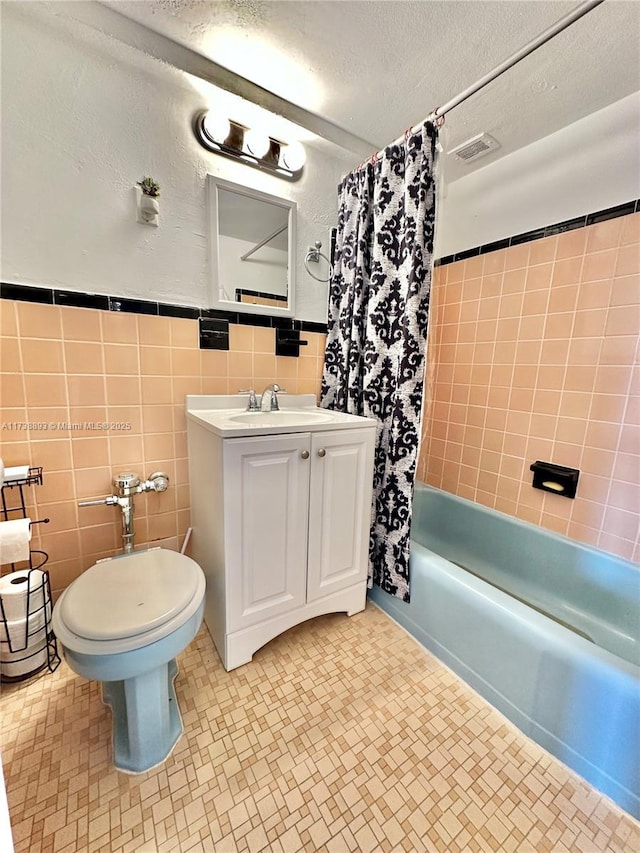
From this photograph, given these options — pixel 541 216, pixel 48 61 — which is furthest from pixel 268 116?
pixel 541 216

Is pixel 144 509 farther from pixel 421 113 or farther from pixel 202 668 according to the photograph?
pixel 421 113

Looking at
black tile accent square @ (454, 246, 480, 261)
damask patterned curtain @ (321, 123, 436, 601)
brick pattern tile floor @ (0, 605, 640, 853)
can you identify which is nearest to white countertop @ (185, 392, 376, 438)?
damask patterned curtain @ (321, 123, 436, 601)

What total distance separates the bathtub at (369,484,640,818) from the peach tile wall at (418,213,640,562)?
0.13 m

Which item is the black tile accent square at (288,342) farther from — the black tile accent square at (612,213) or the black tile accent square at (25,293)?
the black tile accent square at (612,213)

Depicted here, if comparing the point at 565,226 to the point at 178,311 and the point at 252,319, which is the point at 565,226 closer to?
the point at 252,319

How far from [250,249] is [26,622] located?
5.29 ft

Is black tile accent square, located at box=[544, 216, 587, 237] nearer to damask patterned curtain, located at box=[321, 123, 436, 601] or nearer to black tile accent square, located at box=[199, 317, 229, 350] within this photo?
damask patterned curtain, located at box=[321, 123, 436, 601]

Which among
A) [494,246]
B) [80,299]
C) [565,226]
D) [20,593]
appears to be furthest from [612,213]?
[20,593]

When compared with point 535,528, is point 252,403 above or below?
above

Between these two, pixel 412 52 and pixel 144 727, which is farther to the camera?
pixel 412 52

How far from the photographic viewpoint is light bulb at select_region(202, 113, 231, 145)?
4.26 ft

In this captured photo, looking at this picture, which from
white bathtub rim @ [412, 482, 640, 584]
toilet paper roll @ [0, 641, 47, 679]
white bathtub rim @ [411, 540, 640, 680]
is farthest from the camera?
white bathtub rim @ [412, 482, 640, 584]

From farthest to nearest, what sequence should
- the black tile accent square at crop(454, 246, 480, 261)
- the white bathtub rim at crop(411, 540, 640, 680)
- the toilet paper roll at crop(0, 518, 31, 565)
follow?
1. the black tile accent square at crop(454, 246, 480, 261)
2. the toilet paper roll at crop(0, 518, 31, 565)
3. the white bathtub rim at crop(411, 540, 640, 680)

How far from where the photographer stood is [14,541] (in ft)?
3.35
